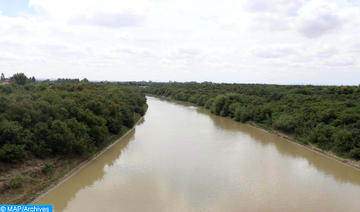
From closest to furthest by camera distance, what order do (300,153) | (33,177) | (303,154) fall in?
1. (33,177)
2. (303,154)
3. (300,153)

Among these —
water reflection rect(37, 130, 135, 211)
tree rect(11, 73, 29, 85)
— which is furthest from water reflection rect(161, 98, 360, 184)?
tree rect(11, 73, 29, 85)

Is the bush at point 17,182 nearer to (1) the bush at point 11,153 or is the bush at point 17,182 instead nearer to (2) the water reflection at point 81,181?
(1) the bush at point 11,153

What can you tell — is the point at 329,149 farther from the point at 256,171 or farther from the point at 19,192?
the point at 19,192

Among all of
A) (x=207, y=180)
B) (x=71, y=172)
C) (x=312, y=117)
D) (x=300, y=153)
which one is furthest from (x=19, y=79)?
(x=312, y=117)

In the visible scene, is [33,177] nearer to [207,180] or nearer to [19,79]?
[207,180]

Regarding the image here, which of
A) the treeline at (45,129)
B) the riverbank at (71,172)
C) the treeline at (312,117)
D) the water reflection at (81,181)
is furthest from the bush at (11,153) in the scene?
the treeline at (312,117)

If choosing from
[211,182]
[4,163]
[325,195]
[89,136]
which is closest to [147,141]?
[89,136]
